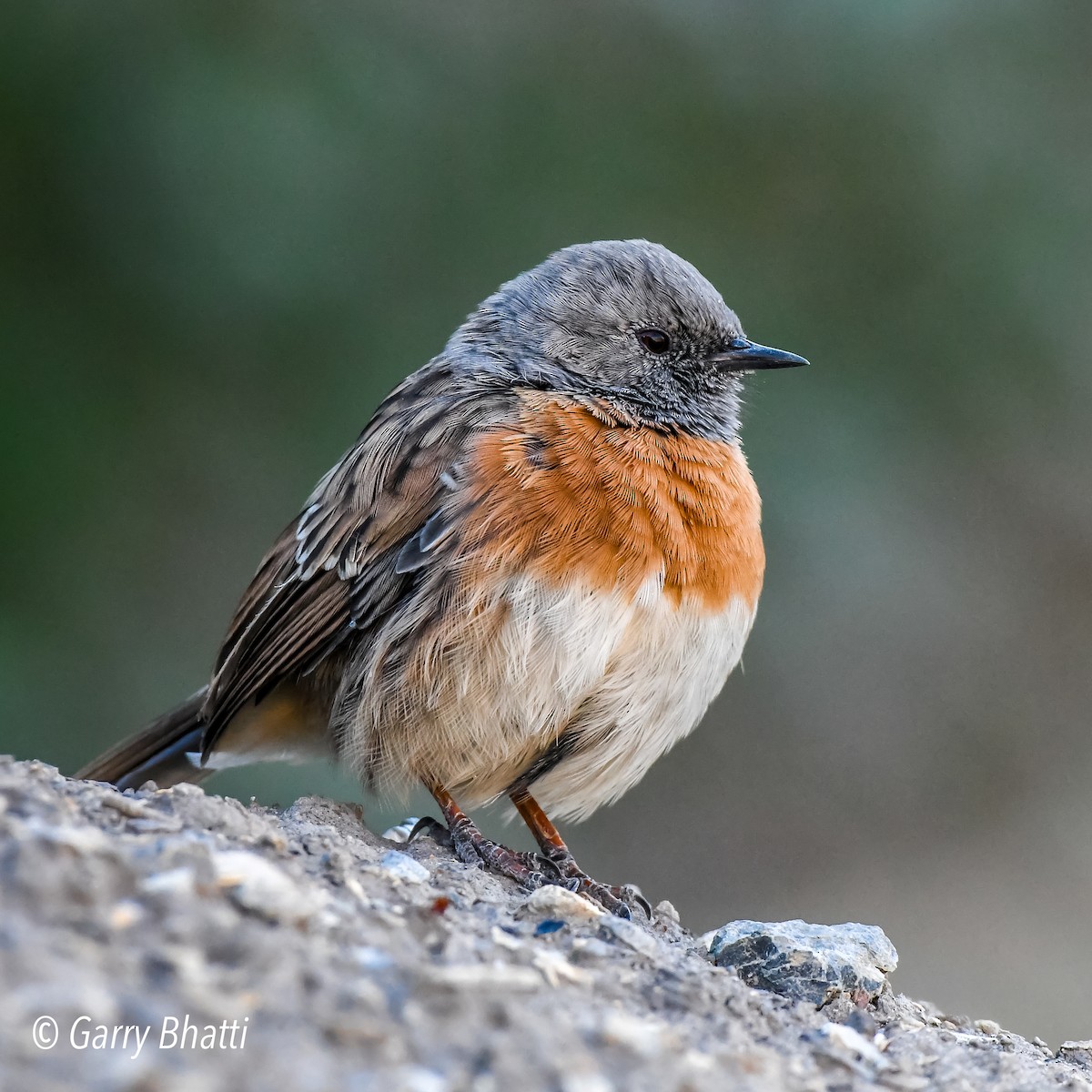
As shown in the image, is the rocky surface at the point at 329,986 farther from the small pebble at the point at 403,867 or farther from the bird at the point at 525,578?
the bird at the point at 525,578

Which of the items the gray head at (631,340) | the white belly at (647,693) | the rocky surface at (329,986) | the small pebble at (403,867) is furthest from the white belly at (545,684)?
the rocky surface at (329,986)

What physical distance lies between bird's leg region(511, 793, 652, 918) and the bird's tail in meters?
1.28

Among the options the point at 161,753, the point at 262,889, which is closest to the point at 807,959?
the point at 262,889

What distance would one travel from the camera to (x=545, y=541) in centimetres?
396

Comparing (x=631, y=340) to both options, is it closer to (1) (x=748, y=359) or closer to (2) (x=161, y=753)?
(1) (x=748, y=359)

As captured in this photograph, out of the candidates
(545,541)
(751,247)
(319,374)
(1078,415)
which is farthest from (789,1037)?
(1078,415)

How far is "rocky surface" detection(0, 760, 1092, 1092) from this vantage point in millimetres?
1973

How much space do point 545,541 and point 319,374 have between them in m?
2.67

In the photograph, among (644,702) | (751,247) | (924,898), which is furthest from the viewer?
(924,898)

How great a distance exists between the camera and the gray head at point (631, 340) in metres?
4.63

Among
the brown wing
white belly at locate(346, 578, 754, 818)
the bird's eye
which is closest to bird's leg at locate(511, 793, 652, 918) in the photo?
white belly at locate(346, 578, 754, 818)

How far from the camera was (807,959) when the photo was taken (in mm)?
3338

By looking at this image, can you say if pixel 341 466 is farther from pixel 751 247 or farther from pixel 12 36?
pixel 751 247

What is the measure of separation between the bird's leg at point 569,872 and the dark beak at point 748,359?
1733mm
